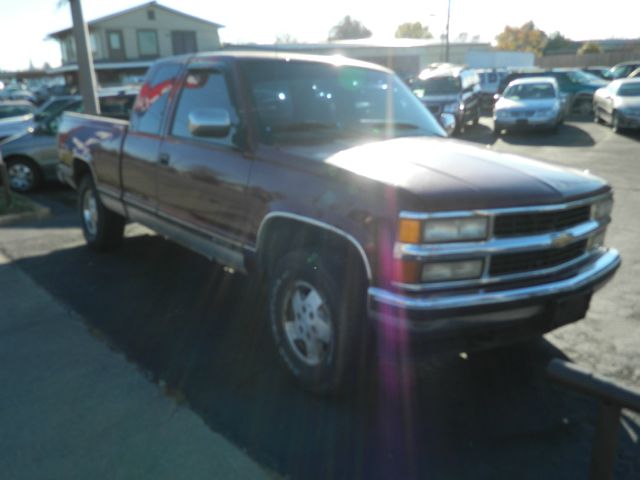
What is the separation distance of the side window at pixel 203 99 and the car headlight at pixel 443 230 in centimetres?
167

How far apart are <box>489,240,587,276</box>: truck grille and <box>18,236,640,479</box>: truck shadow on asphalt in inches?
27.4

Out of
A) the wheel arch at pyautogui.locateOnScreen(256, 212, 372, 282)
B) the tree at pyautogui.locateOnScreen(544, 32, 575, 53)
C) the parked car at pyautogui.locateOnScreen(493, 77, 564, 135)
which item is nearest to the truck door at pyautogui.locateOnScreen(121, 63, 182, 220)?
the wheel arch at pyautogui.locateOnScreen(256, 212, 372, 282)

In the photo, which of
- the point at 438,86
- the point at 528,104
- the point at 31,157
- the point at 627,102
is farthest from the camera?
the point at 438,86

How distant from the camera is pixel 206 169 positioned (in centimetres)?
432

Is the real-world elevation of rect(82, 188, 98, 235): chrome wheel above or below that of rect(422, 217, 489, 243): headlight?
below

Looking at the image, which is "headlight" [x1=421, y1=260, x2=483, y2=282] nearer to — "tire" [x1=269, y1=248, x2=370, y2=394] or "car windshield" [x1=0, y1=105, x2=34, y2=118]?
"tire" [x1=269, y1=248, x2=370, y2=394]

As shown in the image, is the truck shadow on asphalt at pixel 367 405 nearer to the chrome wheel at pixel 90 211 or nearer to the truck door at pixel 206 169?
the truck door at pixel 206 169

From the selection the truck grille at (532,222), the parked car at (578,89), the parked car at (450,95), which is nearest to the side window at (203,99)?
the truck grille at (532,222)

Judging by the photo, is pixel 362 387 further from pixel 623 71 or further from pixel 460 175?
pixel 623 71

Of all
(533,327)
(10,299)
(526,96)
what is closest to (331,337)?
(533,327)

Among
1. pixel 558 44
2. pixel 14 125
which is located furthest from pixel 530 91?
pixel 558 44

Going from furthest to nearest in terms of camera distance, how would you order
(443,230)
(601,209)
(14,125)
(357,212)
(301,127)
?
(14,125) → (301,127) → (601,209) → (357,212) → (443,230)

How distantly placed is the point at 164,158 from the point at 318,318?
222 centimetres

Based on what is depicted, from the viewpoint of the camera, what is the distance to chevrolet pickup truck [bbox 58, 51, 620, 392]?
9.57 ft
